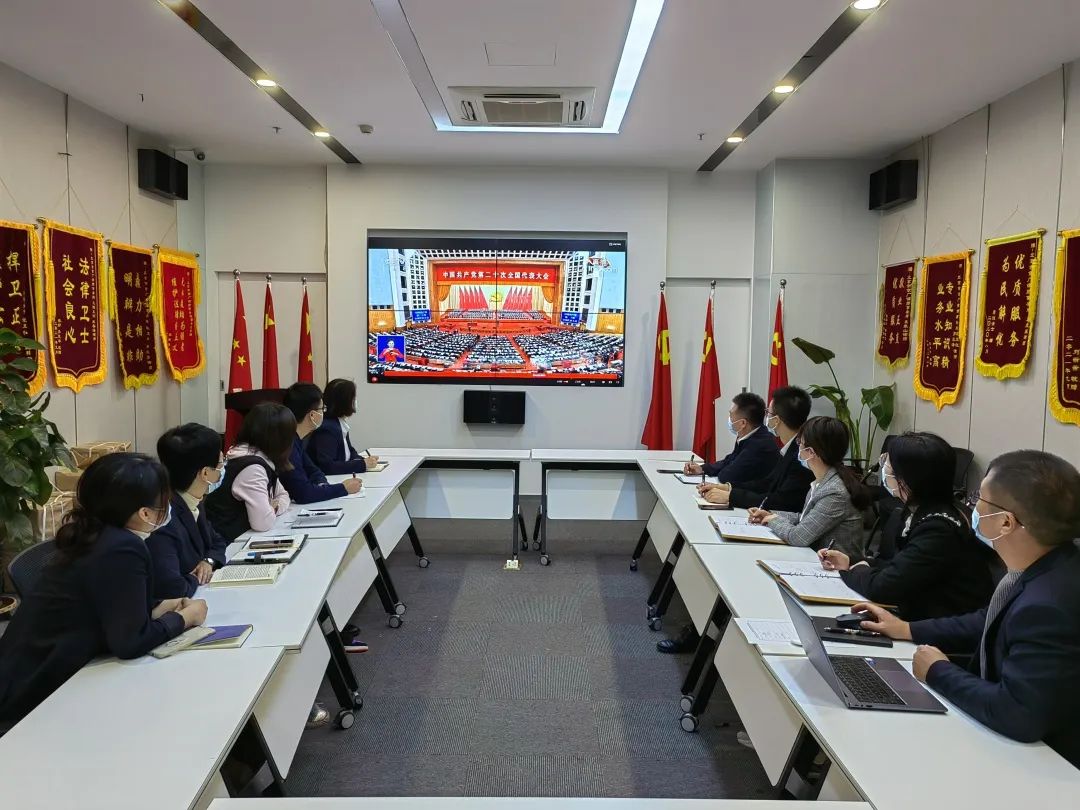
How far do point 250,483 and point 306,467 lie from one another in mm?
774

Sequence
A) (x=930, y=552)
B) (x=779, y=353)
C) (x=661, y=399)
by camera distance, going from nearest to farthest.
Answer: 1. (x=930, y=552)
2. (x=779, y=353)
3. (x=661, y=399)

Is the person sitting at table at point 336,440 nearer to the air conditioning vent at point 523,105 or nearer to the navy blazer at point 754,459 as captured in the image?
the air conditioning vent at point 523,105

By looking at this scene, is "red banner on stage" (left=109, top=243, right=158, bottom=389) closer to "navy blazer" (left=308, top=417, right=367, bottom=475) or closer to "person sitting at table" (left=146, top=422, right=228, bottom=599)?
"navy blazer" (left=308, top=417, right=367, bottom=475)

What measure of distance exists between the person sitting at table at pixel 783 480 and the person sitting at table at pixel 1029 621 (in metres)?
1.64

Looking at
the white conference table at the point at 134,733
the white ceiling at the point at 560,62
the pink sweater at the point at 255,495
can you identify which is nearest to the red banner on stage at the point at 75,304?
the white ceiling at the point at 560,62

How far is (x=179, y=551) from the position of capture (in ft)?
7.40

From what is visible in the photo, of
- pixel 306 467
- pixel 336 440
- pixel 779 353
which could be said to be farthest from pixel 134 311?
pixel 779 353

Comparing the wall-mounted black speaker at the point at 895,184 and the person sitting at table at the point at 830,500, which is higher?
the wall-mounted black speaker at the point at 895,184

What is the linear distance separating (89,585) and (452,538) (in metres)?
3.57

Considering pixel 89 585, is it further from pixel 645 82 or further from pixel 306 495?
pixel 645 82

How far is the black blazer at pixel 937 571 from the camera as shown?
2.12 metres

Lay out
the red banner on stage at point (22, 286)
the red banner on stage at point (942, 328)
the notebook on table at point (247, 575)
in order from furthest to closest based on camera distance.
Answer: the red banner on stage at point (942, 328)
the red banner on stage at point (22, 286)
the notebook on table at point (247, 575)

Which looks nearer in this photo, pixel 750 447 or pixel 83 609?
pixel 83 609

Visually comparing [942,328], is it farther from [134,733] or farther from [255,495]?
[134,733]
